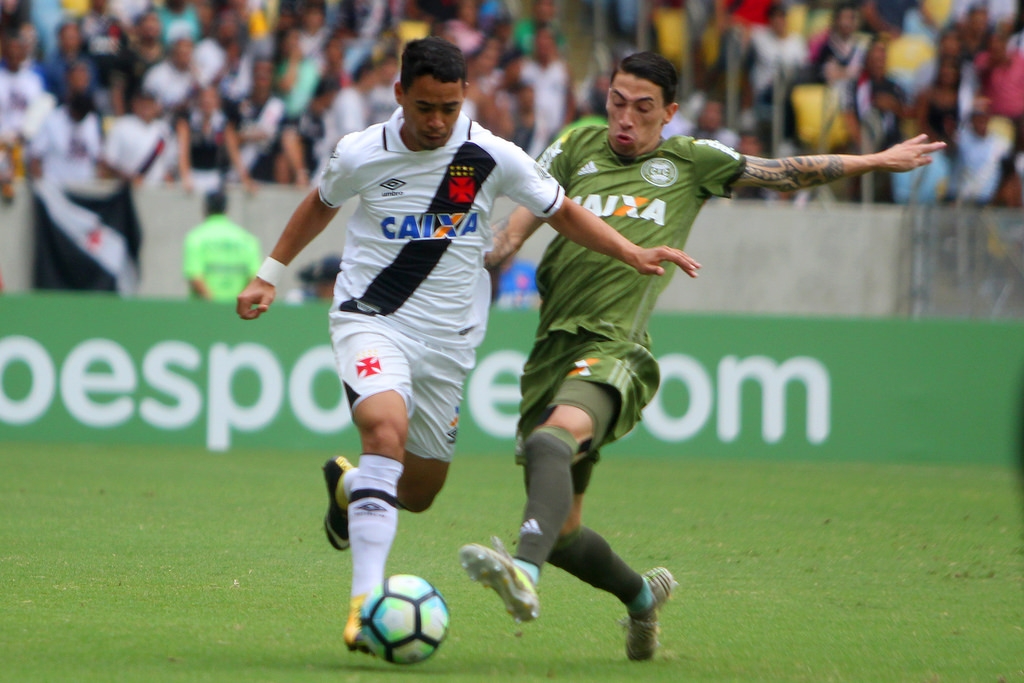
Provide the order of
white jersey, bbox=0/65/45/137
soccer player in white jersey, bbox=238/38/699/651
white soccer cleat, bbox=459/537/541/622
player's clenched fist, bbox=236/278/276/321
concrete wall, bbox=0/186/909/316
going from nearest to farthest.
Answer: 1. white soccer cleat, bbox=459/537/541/622
2. soccer player in white jersey, bbox=238/38/699/651
3. player's clenched fist, bbox=236/278/276/321
4. white jersey, bbox=0/65/45/137
5. concrete wall, bbox=0/186/909/316

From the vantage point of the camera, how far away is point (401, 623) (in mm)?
4762

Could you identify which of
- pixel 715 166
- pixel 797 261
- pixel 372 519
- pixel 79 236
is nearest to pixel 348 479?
pixel 372 519

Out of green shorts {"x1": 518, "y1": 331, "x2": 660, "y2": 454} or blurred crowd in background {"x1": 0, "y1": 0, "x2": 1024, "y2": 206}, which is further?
blurred crowd in background {"x1": 0, "y1": 0, "x2": 1024, "y2": 206}

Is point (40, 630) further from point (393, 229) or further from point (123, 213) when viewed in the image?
→ point (123, 213)

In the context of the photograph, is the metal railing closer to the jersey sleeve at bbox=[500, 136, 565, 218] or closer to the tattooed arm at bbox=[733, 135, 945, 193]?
the tattooed arm at bbox=[733, 135, 945, 193]

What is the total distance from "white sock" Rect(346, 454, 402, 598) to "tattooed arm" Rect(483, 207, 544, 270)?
3.57 feet

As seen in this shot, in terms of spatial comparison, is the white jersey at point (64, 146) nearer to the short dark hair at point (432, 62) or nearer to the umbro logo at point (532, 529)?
the short dark hair at point (432, 62)

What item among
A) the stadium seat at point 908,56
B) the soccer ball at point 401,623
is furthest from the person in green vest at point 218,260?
the soccer ball at point 401,623

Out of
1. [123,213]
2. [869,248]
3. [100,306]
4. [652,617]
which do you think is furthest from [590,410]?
[869,248]

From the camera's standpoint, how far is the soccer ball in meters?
4.76

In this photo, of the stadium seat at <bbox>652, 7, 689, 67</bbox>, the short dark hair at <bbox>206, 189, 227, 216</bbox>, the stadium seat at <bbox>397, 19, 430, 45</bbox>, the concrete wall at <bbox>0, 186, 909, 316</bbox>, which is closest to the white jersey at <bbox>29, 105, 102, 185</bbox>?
the short dark hair at <bbox>206, 189, 227, 216</bbox>

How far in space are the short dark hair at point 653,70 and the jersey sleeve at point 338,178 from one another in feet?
3.97

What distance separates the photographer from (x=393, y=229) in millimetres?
5488

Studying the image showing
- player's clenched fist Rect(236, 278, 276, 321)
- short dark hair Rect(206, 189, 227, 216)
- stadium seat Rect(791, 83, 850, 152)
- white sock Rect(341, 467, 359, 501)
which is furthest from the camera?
stadium seat Rect(791, 83, 850, 152)
